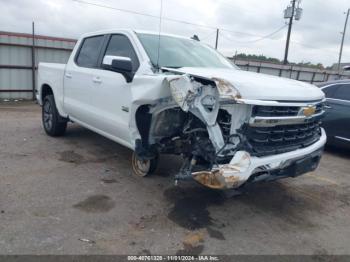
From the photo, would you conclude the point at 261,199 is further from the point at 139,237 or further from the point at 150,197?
the point at 139,237

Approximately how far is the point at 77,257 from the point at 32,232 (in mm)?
627

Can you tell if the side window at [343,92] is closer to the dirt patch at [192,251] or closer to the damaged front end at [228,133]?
the damaged front end at [228,133]

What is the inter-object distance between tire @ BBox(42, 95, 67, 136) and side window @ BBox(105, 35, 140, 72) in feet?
6.53

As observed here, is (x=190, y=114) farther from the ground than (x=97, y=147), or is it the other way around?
(x=190, y=114)

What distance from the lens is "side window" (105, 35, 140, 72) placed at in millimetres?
4703

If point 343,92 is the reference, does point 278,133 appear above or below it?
below

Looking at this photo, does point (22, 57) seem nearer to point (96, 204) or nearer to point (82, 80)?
point (82, 80)

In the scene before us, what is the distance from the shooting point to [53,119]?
22.7 feet

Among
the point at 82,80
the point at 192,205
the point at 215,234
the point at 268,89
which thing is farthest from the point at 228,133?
the point at 82,80

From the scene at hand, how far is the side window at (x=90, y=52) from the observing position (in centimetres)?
568

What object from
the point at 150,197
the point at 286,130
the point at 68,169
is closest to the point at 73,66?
the point at 68,169

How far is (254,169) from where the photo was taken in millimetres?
3539

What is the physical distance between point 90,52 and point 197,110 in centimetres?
293

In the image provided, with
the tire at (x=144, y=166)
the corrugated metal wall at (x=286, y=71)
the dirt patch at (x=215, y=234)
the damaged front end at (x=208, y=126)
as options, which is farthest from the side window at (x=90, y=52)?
the corrugated metal wall at (x=286, y=71)
